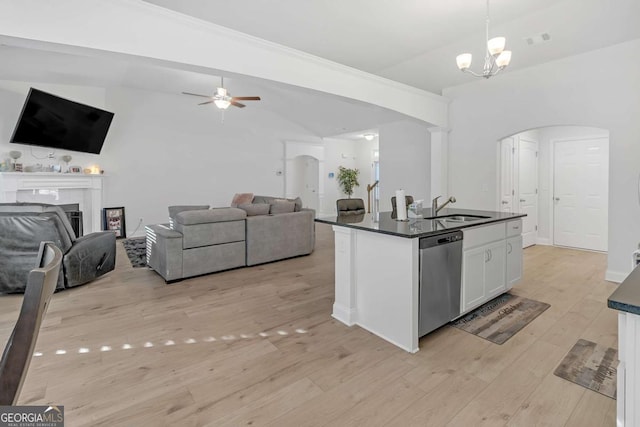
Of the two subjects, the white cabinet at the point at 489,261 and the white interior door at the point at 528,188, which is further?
the white interior door at the point at 528,188

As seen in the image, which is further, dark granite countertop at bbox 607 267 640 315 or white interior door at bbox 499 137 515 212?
white interior door at bbox 499 137 515 212

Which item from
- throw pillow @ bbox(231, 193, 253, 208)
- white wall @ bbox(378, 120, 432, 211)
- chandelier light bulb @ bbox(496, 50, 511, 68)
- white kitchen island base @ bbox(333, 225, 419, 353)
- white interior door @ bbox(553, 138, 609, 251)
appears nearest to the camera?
white kitchen island base @ bbox(333, 225, 419, 353)

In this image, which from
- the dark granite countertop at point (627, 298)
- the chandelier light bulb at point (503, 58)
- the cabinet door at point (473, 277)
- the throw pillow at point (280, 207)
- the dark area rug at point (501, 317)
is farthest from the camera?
the throw pillow at point (280, 207)

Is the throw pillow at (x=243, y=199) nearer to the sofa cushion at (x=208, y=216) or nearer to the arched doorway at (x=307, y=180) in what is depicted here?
the arched doorway at (x=307, y=180)

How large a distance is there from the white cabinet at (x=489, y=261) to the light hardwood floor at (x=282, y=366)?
1.18 ft

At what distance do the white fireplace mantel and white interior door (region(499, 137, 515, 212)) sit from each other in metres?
7.66

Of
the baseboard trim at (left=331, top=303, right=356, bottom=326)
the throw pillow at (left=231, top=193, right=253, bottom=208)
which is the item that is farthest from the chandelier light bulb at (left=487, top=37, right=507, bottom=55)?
the throw pillow at (left=231, top=193, right=253, bottom=208)

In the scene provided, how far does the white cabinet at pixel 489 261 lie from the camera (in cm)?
274

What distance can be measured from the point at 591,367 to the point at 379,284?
4.84ft

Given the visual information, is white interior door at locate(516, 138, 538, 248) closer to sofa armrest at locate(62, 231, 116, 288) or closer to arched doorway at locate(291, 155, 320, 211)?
arched doorway at locate(291, 155, 320, 211)

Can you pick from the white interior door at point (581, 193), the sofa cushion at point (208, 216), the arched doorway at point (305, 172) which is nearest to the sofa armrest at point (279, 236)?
the sofa cushion at point (208, 216)

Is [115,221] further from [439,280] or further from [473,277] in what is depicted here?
[473,277]

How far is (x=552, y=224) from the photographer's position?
593cm

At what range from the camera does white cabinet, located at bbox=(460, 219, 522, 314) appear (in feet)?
8.98
